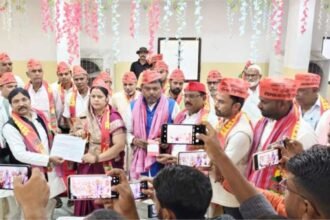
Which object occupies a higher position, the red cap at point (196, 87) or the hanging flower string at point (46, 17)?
the hanging flower string at point (46, 17)

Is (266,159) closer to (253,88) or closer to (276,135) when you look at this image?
(276,135)

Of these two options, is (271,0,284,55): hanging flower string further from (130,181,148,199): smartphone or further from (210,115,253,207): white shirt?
(130,181,148,199): smartphone

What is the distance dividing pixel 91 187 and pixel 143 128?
1.29 metres

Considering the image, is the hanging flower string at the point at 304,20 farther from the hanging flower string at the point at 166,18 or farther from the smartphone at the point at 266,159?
the smartphone at the point at 266,159

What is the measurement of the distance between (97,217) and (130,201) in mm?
387

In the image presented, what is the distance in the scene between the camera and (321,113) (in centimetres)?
310

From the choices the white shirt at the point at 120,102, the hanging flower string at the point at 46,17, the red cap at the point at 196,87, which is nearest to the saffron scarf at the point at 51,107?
the white shirt at the point at 120,102

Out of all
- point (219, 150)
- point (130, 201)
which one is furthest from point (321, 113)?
point (130, 201)

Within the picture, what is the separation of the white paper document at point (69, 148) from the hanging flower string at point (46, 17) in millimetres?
A: 4692

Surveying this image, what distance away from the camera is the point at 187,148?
8.66 feet

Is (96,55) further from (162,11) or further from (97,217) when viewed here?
(97,217)

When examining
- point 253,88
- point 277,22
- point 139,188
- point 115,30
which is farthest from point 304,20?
point 139,188

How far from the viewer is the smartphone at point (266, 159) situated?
193cm

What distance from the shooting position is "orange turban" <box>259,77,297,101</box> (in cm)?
218
